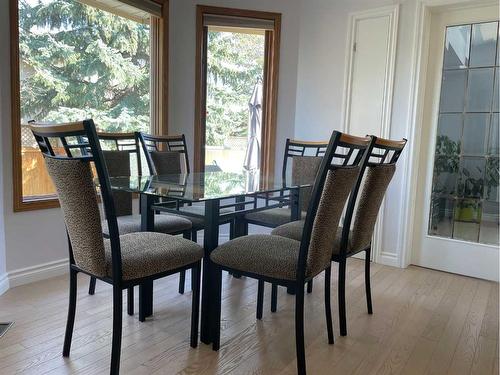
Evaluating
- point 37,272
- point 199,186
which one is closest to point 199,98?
point 199,186

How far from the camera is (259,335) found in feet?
6.56

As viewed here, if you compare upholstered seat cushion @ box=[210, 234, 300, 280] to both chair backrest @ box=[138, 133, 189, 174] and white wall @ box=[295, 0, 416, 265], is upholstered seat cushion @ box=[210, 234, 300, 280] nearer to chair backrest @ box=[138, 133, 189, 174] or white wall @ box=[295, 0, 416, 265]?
chair backrest @ box=[138, 133, 189, 174]

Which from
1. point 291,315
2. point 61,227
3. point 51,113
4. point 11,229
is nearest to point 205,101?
point 51,113

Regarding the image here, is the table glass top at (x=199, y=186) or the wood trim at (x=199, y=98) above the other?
the wood trim at (x=199, y=98)

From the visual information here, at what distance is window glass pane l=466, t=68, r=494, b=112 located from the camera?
9.46 ft

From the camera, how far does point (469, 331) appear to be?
2.14 metres

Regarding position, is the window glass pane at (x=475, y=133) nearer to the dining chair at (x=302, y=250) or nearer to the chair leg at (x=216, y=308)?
the dining chair at (x=302, y=250)

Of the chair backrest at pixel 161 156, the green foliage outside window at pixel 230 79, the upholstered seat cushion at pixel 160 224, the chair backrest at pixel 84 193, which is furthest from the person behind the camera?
the green foliage outside window at pixel 230 79

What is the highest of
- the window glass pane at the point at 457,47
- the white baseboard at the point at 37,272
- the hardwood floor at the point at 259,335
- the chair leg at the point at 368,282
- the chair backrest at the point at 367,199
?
the window glass pane at the point at 457,47

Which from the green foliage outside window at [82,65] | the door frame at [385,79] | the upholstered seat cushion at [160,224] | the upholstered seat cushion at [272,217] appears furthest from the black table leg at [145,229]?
the door frame at [385,79]

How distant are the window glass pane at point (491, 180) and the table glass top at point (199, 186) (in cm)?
144

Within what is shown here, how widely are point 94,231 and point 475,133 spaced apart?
2763mm

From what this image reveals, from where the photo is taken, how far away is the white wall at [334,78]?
3.10 metres

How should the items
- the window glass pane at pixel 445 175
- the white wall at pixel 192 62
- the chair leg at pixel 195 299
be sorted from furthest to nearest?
the white wall at pixel 192 62, the window glass pane at pixel 445 175, the chair leg at pixel 195 299
